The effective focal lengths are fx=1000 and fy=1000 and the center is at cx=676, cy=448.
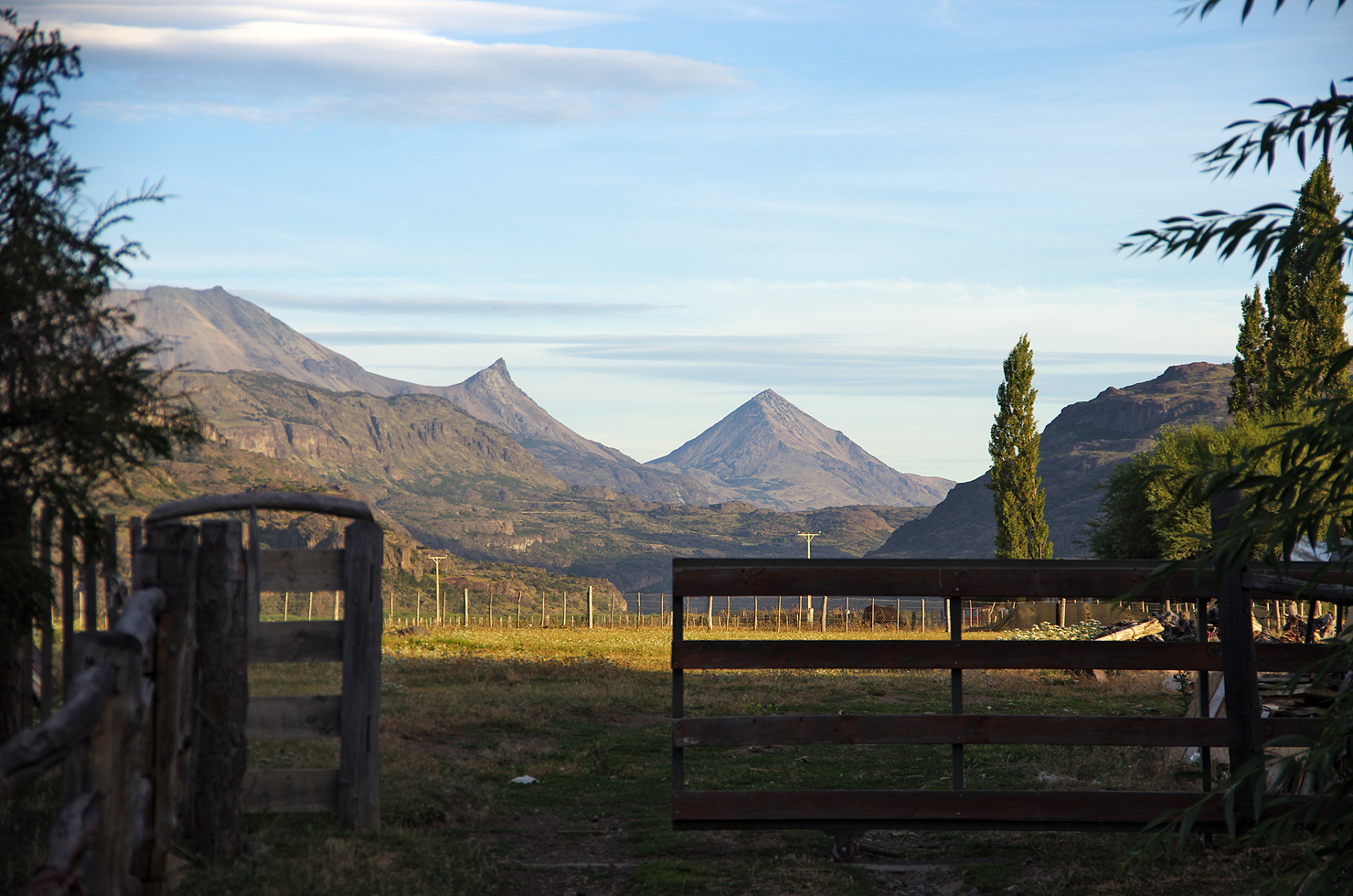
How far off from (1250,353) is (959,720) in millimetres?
47917

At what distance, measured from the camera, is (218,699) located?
6.29 metres

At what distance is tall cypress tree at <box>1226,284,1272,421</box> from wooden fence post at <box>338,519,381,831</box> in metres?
48.5

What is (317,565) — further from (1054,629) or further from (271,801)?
(1054,629)

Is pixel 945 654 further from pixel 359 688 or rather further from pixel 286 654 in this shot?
pixel 286 654

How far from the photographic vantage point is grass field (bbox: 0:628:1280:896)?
6632mm

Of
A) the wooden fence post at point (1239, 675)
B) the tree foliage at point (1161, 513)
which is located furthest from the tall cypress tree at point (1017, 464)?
the wooden fence post at point (1239, 675)

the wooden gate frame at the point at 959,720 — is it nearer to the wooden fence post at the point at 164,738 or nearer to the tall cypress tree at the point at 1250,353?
the wooden fence post at the point at 164,738

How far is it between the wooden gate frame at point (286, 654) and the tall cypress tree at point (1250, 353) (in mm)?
48577

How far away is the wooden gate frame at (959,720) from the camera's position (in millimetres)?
7281

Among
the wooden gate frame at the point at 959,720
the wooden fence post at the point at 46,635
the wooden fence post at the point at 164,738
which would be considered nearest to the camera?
the wooden fence post at the point at 164,738

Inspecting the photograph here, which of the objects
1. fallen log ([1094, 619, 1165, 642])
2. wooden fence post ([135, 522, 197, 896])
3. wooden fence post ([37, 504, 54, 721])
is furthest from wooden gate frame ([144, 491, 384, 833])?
fallen log ([1094, 619, 1165, 642])

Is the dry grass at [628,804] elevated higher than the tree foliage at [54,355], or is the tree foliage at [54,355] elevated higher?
the tree foliage at [54,355]

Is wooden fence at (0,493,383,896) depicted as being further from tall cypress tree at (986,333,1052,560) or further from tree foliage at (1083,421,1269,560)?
tall cypress tree at (986,333,1052,560)

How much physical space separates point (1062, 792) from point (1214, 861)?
3.51ft
